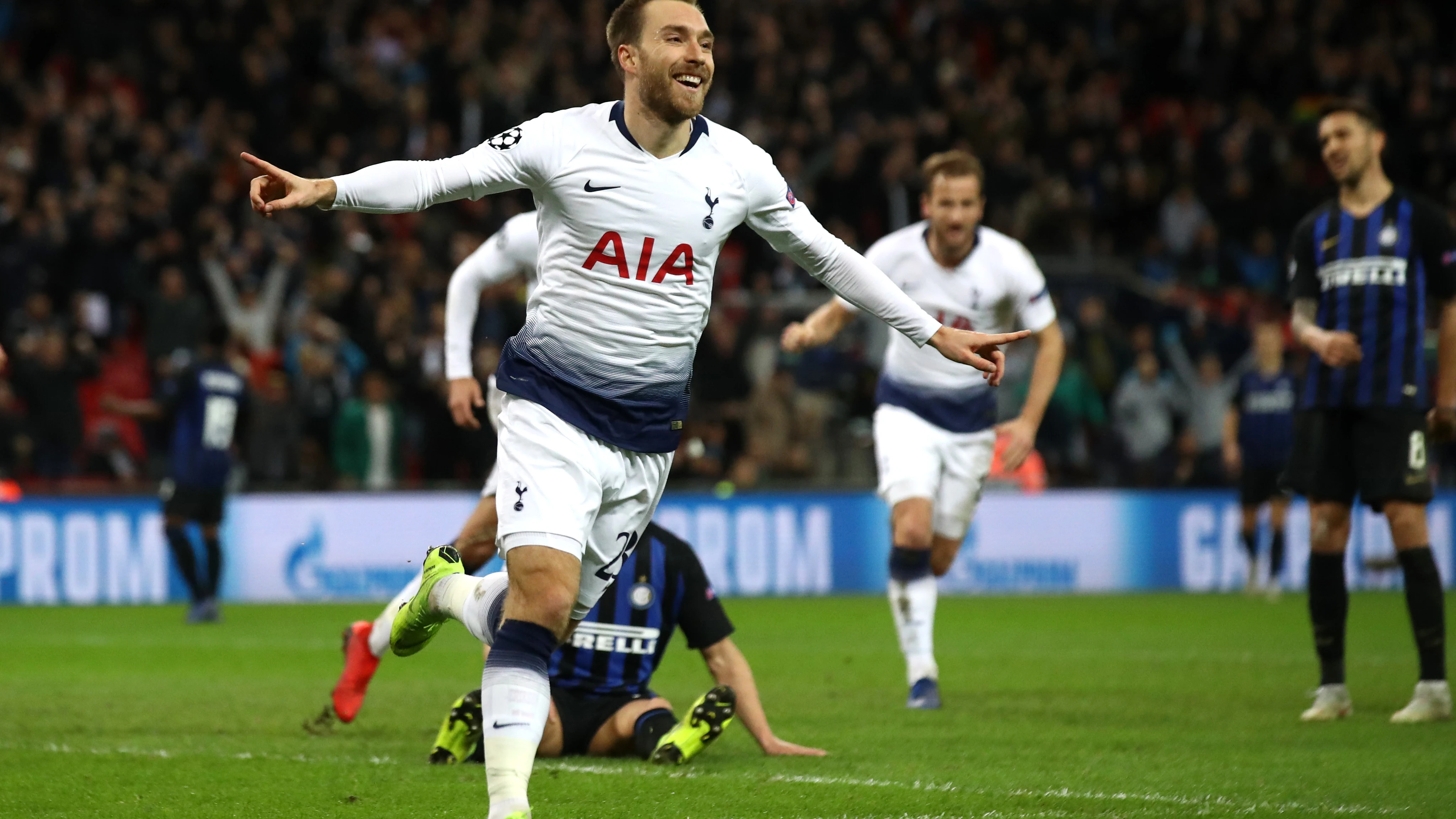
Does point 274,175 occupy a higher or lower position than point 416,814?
higher

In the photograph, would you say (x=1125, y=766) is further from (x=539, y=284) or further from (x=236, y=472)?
(x=236, y=472)

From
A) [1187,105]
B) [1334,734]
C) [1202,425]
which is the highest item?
[1187,105]

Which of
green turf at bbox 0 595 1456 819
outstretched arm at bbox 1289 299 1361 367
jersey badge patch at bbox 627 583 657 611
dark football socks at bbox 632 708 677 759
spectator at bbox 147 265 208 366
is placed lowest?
green turf at bbox 0 595 1456 819

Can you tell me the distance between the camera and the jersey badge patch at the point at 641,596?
6.81 metres

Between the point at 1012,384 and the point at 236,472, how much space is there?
7831 millimetres

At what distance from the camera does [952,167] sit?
874cm

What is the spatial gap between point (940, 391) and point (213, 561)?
314 inches

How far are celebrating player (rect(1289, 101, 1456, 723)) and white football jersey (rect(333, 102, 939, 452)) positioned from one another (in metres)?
3.30

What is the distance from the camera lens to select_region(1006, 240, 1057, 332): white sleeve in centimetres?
883

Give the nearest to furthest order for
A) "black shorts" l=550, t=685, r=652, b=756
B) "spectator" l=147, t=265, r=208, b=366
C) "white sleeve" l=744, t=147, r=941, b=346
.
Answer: "white sleeve" l=744, t=147, r=941, b=346 < "black shorts" l=550, t=685, r=652, b=756 < "spectator" l=147, t=265, r=208, b=366

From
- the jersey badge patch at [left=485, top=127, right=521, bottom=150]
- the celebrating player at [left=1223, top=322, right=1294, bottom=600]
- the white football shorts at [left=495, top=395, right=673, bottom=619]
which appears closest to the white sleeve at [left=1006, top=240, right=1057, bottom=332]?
the white football shorts at [left=495, top=395, right=673, bottom=619]

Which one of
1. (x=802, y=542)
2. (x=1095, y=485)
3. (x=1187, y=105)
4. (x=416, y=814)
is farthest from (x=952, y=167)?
(x=1187, y=105)

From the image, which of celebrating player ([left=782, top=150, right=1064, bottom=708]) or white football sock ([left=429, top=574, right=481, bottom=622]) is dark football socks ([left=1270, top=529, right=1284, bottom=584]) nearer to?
celebrating player ([left=782, top=150, right=1064, bottom=708])

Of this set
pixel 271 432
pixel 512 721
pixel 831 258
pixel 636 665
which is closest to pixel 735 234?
pixel 271 432
